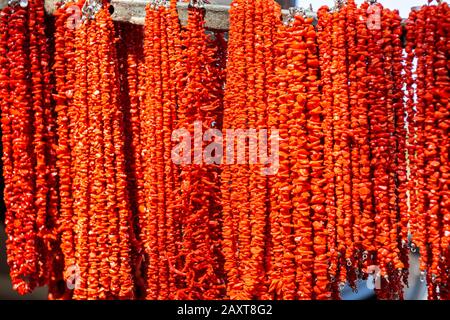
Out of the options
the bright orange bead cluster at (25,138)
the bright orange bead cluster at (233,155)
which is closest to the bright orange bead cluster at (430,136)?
the bright orange bead cluster at (233,155)

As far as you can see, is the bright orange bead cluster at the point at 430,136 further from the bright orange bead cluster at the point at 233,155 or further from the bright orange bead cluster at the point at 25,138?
the bright orange bead cluster at the point at 25,138

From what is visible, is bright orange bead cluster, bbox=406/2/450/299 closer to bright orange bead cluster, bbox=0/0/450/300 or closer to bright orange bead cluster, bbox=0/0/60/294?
bright orange bead cluster, bbox=0/0/450/300

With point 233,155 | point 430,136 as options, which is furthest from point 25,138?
point 430,136

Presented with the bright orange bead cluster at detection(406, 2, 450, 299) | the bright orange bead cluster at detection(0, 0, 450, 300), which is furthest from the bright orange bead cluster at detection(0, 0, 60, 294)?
the bright orange bead cluster at detection(406, 2, 450, 299)

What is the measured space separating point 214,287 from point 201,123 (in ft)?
1.47

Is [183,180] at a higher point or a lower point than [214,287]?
higher

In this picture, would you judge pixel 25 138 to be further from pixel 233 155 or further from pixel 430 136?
pixel 430 136

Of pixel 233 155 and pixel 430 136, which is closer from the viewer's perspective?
pixel 430 136

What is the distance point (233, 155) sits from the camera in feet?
3.86

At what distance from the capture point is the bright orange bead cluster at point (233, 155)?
107cm
